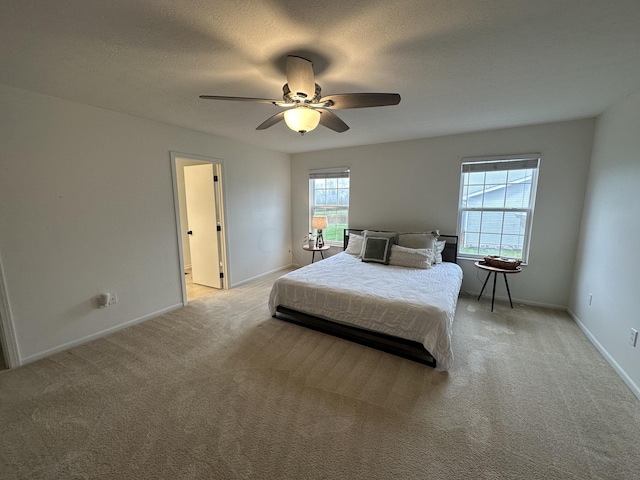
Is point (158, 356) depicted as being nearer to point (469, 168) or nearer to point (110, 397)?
point (110, 397)

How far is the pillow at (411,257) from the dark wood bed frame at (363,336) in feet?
4.45

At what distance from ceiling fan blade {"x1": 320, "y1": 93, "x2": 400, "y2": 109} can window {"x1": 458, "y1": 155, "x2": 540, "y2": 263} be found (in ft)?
8.61

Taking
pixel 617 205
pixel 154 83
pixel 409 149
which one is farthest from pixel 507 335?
pixel 154 83

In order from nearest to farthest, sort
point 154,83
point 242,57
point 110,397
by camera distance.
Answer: point 242,57
point 110,397
point 154,83

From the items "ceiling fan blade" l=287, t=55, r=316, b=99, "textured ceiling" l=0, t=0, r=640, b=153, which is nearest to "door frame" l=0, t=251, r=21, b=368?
"textured ceiling" l=0, t=0, r=640, b=153

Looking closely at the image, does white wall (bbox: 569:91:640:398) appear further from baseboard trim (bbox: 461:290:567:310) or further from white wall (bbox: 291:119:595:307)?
baseboard trim (bbox: 461:290:567:310)

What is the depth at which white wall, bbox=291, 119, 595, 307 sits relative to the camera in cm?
322

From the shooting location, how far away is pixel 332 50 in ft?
5.43

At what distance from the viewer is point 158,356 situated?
2.41 metres

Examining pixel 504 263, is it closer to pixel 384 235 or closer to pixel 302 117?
pixel 384 235

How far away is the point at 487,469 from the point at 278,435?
3.88 ft

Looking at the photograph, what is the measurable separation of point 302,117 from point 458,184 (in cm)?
293

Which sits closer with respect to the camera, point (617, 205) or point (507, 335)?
point (617, 205)

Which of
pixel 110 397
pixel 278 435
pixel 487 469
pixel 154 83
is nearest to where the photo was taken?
pixel 487 469
